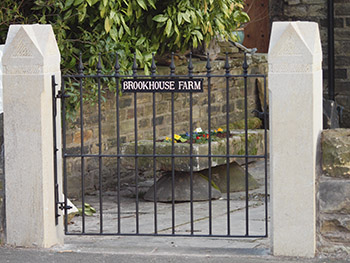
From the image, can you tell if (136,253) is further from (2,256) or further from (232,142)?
(232,142)

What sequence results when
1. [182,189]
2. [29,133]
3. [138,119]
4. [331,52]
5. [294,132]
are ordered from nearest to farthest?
[294,132]
[29,133]
[182,189]
[138,119]
[331,52]

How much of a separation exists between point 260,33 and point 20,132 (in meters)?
8.23

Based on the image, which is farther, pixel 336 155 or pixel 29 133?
pixel 29 133

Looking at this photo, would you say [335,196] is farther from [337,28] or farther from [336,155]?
[337,28]

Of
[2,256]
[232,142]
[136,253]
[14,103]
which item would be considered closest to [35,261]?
[2,256]

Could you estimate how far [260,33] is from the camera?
1366 centimetres

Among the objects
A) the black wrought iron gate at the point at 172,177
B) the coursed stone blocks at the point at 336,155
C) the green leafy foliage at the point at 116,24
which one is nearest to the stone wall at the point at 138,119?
the black wrought iron gate at the point at 172,177

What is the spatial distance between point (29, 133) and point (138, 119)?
4007 millimetres

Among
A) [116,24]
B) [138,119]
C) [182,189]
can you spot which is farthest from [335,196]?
[138,119]

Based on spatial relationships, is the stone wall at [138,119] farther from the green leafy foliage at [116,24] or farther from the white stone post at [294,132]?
the white stone post at [294,132]

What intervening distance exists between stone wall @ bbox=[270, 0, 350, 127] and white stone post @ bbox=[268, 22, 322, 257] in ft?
24.5

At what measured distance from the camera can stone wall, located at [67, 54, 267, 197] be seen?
363 inches

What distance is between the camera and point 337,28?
42.9 ft

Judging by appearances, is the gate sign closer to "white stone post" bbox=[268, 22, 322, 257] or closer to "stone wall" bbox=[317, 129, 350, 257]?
"white stone post" bbox=[268, 22, 322, 257]
